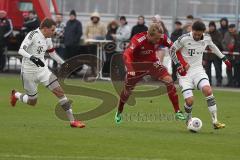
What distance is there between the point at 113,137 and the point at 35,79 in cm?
314

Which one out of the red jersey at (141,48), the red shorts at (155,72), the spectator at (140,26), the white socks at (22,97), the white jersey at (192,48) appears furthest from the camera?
the spectator at (140,26)

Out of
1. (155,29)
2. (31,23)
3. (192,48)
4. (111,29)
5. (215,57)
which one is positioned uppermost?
(155,29)

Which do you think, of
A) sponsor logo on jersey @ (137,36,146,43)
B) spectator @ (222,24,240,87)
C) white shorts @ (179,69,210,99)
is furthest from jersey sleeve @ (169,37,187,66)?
spectator @ (222,24,240,87)

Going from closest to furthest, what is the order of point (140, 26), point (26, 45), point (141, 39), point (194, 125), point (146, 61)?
point (194, 125), point (26, 45), point (141, 39), point (146, 61), point (140, 26)

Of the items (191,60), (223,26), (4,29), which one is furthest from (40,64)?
(4,29)

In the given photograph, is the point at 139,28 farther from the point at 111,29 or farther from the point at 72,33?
the point at 72,33

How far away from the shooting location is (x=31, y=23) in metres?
31.9

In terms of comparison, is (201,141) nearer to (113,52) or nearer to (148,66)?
(148,66)

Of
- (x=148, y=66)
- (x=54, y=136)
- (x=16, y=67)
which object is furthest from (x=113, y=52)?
(x=54, y=136)

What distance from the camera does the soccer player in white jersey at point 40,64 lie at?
640 inches

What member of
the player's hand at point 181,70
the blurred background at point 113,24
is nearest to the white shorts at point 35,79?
the player's hand at point 181,70

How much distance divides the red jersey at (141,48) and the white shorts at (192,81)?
2.98 ft

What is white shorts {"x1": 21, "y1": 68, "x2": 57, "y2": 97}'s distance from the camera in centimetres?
1677

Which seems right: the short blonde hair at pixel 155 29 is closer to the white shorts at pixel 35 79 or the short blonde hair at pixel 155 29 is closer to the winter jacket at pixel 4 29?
the white shorts at pixel 35 79
